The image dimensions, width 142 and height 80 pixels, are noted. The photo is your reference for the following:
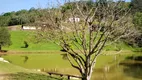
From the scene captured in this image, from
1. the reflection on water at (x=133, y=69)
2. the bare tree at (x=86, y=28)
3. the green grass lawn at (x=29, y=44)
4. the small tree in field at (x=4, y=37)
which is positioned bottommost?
the green grass lawn at (x=29, y=44)

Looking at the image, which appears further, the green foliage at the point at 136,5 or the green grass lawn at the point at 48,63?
the green foliage at the point at 136,5

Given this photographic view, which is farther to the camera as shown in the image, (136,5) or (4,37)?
(136,5)

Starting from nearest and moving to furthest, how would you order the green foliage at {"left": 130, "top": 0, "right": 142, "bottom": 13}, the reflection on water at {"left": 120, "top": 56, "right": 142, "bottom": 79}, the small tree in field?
the reflection on water at {"left": 120, "top": 56, "right": 142, "bottom": 79}
the small tree in field
the green foliage at {"left": 130, "top": 0, "right": 142, "bottom": 13}

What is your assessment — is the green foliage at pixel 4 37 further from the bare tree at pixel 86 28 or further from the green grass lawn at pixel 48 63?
the bare tree at pixel 86 28

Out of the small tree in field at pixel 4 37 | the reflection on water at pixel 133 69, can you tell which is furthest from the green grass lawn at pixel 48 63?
the small tree in field at pixel 4 37

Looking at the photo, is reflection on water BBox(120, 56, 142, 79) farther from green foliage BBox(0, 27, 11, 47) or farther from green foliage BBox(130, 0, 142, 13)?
green foliage BBox(0, 27, 11, 47)

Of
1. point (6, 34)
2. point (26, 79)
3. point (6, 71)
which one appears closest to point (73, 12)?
point (26, 79)

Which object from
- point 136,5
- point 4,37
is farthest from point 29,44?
point 136,5

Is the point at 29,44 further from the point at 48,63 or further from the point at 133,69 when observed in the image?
the point at 133,69

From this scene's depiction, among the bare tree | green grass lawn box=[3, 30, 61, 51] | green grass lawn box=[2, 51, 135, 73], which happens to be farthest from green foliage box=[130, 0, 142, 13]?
the bare tree

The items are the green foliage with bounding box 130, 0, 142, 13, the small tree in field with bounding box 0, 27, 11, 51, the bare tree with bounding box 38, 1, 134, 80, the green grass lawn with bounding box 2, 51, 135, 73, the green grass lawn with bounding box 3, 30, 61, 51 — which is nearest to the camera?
the bare tree with bounding box 38, 1, 134, 80

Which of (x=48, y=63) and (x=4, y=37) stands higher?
(x=4, y=37)

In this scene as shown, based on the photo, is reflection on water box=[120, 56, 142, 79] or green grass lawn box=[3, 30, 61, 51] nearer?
reflection on water box=[120, 56, 142, 79]

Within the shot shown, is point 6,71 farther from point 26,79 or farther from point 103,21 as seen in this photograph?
point 103,21
